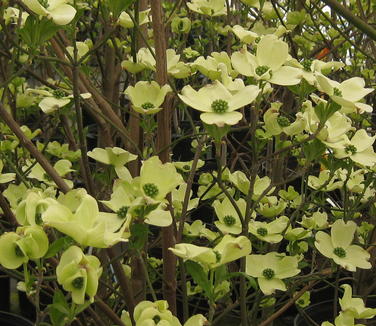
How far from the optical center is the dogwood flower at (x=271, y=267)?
0.78 m

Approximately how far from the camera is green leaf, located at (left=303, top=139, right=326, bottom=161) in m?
0.69

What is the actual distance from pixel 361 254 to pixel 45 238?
50 centimetres

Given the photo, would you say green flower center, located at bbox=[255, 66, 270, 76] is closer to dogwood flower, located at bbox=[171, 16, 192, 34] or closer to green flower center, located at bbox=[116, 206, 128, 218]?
green flower center, located at bbox=[116, 206, 128, 218]

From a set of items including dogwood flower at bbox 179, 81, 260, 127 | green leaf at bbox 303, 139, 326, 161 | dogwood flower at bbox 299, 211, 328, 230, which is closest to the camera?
dogwood flower at bbox 179, 81, 260, 127

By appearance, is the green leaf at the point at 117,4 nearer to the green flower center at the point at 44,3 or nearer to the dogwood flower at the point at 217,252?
the green flower center at the point at 44,3

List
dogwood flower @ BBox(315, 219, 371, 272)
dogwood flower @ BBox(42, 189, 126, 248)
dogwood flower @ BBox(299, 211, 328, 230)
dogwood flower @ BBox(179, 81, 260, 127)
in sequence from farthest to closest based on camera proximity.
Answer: dogwood flower @ BBox(299, 211, 328, 230) → dogwood flower @ BBox(315, 219, 371, 272) → dogwood flower @ BBox(179, 81, 260, 127) → dogwood flower @ BBox(42, 189, 126, 248)

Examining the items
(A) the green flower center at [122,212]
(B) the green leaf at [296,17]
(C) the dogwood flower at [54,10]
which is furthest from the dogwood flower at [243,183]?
(B) the green leaf at [296,17]

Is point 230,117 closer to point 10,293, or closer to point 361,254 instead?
point 361,254

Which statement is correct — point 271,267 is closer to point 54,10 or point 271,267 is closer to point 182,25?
point 54,10

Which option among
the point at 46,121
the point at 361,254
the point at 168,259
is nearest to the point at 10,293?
the point at 46,121

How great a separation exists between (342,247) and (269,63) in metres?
0.30

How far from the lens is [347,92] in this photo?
2.20 feet

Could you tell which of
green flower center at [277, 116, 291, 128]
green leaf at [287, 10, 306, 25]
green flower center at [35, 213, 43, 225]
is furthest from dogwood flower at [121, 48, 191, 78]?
green leaf at [287, 10, 306, 25]

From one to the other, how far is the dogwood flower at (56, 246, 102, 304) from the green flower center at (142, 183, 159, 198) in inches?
4.9
